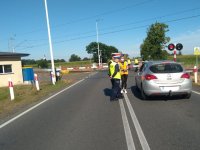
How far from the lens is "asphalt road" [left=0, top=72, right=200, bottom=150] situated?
591cm

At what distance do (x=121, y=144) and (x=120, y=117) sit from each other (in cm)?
267

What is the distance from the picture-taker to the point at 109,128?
721cm

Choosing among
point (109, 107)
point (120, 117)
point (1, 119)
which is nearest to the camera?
point (120, 117)

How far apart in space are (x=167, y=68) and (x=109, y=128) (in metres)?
5.05

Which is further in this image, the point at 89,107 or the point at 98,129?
the point at 89,107


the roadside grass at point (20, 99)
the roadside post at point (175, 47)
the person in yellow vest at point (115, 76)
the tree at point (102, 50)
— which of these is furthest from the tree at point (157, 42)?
the tree at point (102, 50)

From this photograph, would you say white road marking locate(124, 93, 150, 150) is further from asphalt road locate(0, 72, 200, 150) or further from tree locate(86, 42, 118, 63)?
tree locate(86, 42, 118, 63)

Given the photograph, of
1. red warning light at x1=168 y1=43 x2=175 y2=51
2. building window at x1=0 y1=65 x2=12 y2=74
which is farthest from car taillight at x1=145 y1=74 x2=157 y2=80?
building window at x1=0 y1=65 x2=12 y2=74

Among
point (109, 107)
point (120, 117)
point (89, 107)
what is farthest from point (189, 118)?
point (89, 107)

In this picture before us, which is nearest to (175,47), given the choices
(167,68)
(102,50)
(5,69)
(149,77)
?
(167,68)

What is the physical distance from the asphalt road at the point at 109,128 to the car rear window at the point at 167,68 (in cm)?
126

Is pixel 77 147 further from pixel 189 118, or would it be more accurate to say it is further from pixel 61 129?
pixel 189 118

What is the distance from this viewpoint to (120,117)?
852cm

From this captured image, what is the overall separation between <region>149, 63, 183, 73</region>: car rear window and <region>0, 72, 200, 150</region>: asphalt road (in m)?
1.26
